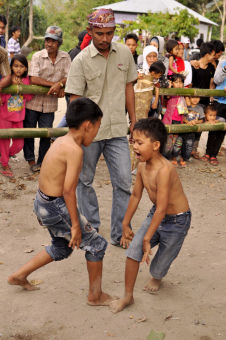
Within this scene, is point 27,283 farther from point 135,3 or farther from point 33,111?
point 135,3

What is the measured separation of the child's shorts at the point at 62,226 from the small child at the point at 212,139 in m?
4.79

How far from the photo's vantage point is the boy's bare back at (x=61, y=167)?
304 cm

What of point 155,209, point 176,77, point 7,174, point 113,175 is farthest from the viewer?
point 176,77

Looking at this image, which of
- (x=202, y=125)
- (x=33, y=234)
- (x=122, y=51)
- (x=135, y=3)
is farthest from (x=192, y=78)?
(x=135, y=3)

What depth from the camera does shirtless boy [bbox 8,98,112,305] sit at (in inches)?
120

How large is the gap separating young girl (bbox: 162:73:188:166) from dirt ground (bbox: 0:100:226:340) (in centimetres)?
187

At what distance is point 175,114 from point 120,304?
14.7 feet

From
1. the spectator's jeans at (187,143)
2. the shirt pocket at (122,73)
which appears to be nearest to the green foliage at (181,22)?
the spectator's jeans at (187,143)

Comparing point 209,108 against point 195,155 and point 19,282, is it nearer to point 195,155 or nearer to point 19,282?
point 195,155

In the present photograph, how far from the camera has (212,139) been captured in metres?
7.84

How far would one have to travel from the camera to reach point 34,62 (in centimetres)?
631

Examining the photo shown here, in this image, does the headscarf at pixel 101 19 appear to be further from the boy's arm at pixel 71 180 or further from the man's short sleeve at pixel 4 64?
the man's short sleeve at pixel 4 64

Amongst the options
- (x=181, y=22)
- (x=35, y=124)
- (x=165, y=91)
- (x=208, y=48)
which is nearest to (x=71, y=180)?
(x=35, y=124)

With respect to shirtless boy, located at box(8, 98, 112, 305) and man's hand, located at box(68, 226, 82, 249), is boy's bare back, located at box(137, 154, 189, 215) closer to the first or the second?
shirtless boy, located at box(8, 98, 112, 305)
